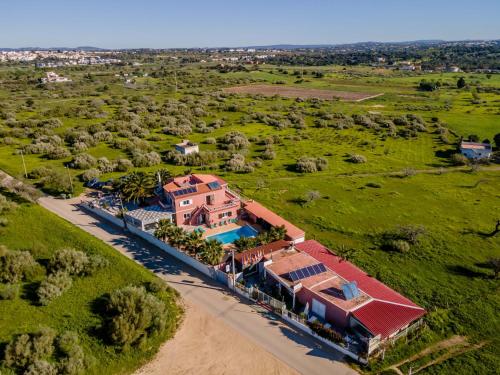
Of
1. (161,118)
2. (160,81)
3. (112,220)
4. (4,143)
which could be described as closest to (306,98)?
(161,118)

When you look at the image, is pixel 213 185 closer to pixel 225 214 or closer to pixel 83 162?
pixel 225 214

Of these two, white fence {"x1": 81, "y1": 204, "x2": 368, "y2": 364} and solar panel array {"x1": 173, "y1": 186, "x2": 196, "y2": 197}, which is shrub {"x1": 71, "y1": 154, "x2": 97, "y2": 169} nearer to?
white fence {"x1": 81, "y1": 204, "x2": 368, "y2": 364}

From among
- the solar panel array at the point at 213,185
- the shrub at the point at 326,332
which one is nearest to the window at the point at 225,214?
the solar panel array at the point at 213,185

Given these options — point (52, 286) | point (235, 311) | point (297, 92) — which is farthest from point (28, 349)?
point (297, 92)

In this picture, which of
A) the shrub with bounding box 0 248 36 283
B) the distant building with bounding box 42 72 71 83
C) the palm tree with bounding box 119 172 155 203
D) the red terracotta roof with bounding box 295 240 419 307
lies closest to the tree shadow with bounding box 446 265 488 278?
the red terracotta roof with bounding box 295 240 419 307

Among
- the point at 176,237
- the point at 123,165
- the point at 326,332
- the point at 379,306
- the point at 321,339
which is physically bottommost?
the point at 321,339

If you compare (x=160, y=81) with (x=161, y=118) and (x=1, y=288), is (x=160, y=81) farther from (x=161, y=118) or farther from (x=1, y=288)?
(x=1, y=288)

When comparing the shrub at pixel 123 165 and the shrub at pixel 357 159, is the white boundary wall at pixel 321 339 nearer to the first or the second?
the shrub at pixel 123 165
